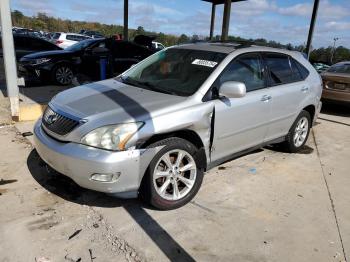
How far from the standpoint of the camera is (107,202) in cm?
378

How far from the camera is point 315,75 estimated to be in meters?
5.77

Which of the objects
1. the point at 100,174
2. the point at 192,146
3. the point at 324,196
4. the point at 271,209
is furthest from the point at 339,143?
the point at 100,174

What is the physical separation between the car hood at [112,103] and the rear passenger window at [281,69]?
67.8 inches

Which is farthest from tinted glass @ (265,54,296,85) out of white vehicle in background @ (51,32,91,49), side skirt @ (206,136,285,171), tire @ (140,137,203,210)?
white vehicle in background @ (51,32,91,49)

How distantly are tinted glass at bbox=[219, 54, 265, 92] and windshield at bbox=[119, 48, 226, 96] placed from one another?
167mm

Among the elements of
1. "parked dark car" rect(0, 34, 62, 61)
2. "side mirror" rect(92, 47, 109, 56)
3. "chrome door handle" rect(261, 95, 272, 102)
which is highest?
"chrome door handle" rect(261, 95, 272, 102)

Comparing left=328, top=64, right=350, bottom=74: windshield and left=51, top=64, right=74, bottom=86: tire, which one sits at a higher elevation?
left=328, top=64, right=350, bottom=74: windshield

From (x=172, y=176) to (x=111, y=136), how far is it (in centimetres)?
81

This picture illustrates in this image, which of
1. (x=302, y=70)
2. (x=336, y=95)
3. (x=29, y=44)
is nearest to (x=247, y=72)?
(x=302, y=70)

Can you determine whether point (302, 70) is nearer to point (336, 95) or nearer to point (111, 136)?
point (111, 136)

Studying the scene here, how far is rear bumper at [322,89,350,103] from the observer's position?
872 cm

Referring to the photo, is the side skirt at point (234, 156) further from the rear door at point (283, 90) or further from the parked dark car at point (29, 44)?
the parked dark car at point (29, 44)

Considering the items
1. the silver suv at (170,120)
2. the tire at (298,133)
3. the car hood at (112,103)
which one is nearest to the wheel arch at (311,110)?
the tire at (298,133)

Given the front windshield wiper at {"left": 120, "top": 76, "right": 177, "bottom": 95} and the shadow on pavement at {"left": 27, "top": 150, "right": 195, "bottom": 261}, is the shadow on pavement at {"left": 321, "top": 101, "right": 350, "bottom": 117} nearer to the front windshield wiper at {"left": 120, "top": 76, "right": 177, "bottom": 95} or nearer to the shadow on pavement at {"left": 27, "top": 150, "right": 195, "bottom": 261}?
the front windshield wiper at {"left": 120, "top": 76, "right": 177, "bottom": 95}
